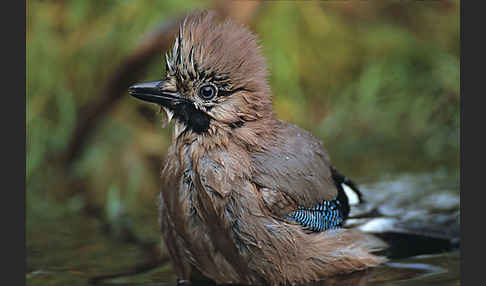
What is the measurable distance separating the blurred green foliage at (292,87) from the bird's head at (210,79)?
7.94 feet

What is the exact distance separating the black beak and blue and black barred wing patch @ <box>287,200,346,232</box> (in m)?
0.93

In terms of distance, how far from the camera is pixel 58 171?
23.0 feet

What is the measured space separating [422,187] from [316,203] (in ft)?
6.11

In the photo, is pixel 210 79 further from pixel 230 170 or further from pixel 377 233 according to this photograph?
pixel 377 233

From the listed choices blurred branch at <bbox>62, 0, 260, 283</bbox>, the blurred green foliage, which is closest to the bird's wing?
blurred branch at <bbox>62, 0, 260, 283</bbox>

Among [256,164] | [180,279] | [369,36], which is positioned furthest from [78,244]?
[369,36]

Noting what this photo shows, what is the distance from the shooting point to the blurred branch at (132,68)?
248 inches

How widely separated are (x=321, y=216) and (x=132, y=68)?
2943mm

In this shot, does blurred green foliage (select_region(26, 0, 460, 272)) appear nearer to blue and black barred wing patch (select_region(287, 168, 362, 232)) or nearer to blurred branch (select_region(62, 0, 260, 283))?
blurred branch (select_region(62, 0, 260, 283))

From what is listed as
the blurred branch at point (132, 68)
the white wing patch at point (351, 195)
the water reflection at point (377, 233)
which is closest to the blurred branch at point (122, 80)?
the blurred branch at point (132, 68)

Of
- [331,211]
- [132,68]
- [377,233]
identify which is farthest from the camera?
[132,68]

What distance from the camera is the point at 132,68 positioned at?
654 centimetres

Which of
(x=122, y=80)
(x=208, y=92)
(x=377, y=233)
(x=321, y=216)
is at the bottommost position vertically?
(x=377, y=233)

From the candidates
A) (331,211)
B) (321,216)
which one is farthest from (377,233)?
(321,216)
